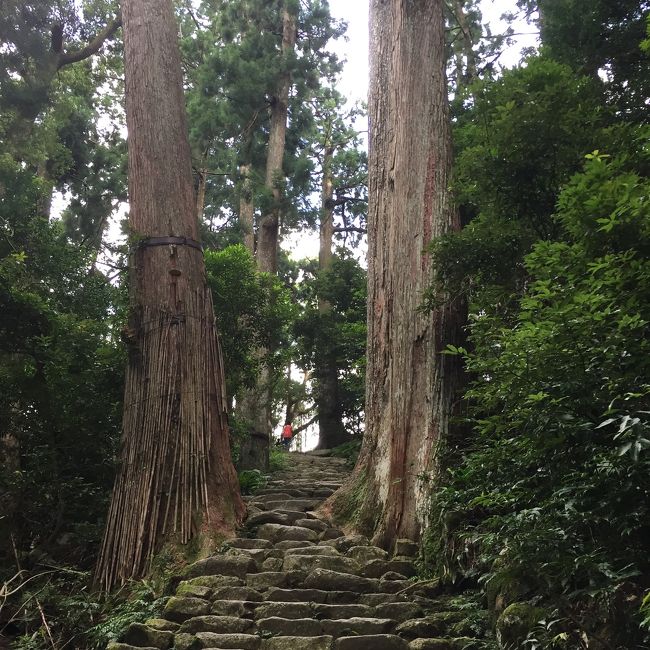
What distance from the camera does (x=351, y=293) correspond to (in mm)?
14141

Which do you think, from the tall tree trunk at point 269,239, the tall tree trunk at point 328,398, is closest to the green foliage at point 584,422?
the tall tree trunk at point 269,239

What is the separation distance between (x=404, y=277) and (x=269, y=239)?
7.45 meters

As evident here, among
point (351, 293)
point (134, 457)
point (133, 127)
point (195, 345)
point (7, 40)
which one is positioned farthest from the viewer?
point (351, 293)

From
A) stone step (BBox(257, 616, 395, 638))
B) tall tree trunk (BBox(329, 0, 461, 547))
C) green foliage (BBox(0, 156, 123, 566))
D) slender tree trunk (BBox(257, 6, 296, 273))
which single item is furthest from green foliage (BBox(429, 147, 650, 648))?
slender tree trunk (BBox(257, 6, 296, 273))

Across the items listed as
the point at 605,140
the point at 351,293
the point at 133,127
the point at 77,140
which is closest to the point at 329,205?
the point at 351,293

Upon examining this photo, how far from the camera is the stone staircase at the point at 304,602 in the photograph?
12.6 feet

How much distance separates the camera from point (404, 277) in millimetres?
6164

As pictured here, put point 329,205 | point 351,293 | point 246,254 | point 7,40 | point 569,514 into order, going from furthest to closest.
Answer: point 329,205, point 351,293, point 7,40, point 246,254, point 569,514

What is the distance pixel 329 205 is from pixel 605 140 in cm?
1427

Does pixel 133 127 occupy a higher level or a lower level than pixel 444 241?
higher

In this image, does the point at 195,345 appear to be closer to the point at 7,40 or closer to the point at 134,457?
the point at 134,457

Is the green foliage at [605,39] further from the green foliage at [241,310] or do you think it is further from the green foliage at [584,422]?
the green foliage at [241,310]

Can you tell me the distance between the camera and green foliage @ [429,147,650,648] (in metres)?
2.80

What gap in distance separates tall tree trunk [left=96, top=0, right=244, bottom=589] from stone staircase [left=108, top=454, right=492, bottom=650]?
0.60 meters
